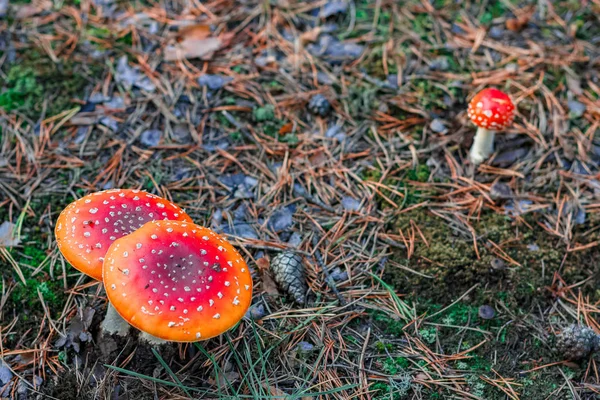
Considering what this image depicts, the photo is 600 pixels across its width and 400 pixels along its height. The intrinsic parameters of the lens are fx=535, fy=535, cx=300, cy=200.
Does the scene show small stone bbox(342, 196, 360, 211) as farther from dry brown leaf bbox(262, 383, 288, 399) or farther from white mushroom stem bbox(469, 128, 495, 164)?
dry brown leaf bbox(262, 383, 288, 399)

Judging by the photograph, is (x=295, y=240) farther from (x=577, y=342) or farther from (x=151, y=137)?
(x=577, y=342)

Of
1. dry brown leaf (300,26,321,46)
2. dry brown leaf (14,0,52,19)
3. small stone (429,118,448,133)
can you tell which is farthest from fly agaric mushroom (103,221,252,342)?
dry brown leaf (14,0,52,19)

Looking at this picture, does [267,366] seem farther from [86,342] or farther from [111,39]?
[111,39]

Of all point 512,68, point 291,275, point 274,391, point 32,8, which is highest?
point 32,8

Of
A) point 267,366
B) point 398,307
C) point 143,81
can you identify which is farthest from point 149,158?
point 398,307

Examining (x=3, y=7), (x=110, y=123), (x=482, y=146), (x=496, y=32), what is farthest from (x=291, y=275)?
(x=3, y=7)
